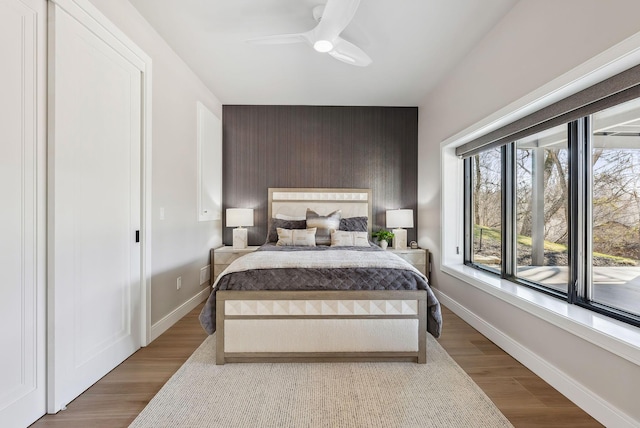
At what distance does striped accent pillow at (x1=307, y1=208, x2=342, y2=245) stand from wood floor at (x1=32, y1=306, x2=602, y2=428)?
169 centimetres

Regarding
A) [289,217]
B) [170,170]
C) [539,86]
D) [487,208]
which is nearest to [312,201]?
[289,217]

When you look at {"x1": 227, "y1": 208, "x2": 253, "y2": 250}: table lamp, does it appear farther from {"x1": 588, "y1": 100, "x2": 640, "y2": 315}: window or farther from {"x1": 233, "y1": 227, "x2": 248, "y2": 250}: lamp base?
{"x1": 588, "y1": 100, "x2": 640, "y2": 315}: window

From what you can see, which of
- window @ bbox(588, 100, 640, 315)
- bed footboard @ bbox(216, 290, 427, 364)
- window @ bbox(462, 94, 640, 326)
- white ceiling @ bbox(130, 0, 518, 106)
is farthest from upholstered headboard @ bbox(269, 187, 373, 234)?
window @ bbox(588, 100, 640, 315)

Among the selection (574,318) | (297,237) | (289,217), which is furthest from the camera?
(289,217)

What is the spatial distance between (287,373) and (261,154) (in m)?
3.11

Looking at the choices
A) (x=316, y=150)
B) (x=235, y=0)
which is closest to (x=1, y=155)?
(x=235, y=0)

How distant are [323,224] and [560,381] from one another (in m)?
2.64

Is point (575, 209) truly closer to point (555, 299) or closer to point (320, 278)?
point (555, 299)

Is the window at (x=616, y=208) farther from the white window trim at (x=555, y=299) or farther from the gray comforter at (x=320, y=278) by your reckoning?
the gray comforter at (x=320, y=278)

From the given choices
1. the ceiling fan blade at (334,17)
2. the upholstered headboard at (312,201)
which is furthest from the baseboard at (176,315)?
the ceiling fan blade at (334,17)

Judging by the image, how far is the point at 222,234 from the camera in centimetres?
447

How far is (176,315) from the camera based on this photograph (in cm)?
310

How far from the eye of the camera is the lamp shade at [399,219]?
167 inches

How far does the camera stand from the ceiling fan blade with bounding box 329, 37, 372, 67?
2.40m
